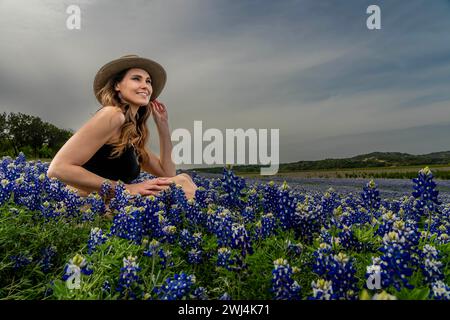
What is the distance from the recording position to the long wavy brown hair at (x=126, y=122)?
523 cm

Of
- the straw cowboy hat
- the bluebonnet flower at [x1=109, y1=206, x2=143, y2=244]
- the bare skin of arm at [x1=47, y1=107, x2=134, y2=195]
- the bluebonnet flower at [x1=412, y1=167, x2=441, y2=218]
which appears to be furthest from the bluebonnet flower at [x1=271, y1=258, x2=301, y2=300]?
the straw cowboy hat

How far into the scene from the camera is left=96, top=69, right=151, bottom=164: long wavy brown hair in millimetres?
5227

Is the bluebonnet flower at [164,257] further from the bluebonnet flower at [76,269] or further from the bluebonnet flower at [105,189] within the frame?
the bluebonnet flower at [105,189]

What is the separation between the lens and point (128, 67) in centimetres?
542

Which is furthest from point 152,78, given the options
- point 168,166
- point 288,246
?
point 288,246

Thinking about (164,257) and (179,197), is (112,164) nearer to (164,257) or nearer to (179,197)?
(179,197)

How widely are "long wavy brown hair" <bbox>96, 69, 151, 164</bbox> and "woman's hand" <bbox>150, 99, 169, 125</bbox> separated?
9cm

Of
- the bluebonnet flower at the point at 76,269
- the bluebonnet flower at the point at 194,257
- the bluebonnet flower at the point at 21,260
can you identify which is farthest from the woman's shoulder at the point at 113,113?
the bluebonnet flower at the point at 76,269

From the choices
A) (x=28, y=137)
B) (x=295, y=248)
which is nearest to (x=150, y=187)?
(x=295, y=248)

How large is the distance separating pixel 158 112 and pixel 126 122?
0.58 meters

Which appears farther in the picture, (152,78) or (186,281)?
(152,78)
